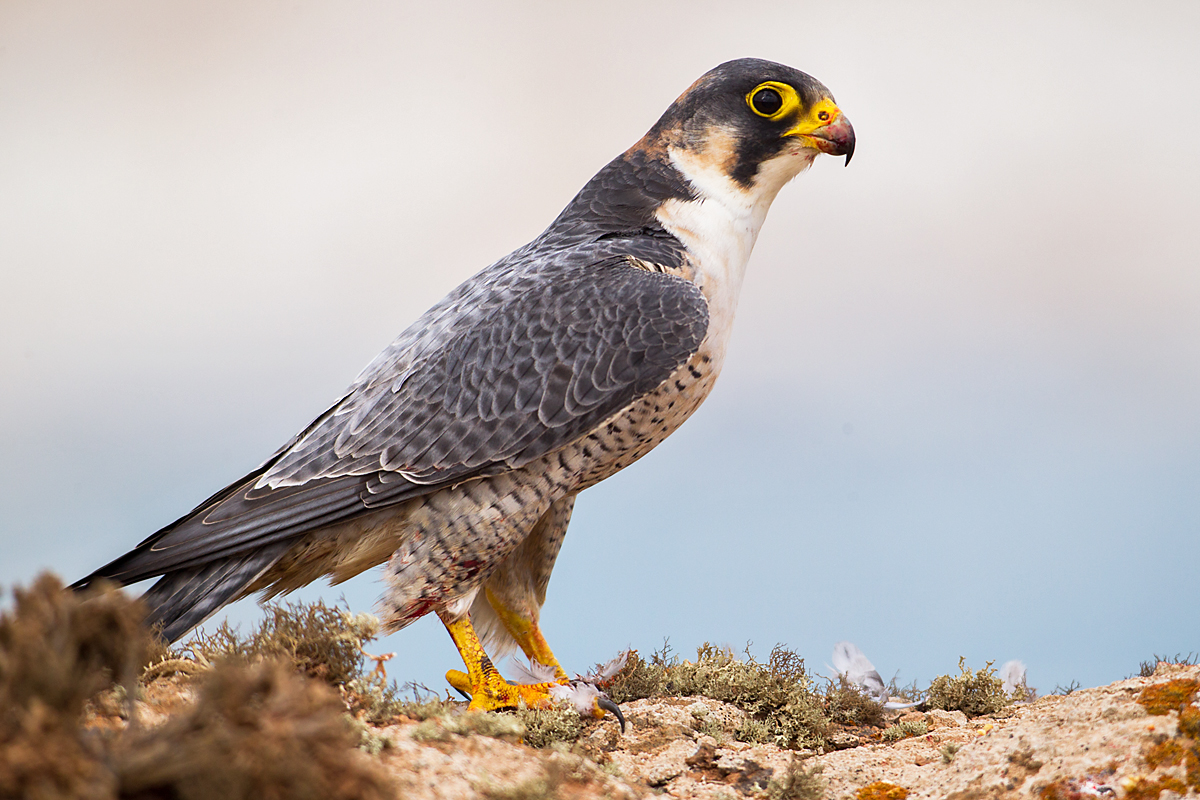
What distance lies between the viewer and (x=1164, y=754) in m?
3.14

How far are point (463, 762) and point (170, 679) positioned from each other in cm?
150

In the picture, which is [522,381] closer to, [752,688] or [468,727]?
[468,727]

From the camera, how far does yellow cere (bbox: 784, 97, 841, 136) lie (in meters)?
4.57

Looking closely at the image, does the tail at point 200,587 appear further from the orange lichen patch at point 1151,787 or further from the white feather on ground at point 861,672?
the orange lichen patch at point 1151,787

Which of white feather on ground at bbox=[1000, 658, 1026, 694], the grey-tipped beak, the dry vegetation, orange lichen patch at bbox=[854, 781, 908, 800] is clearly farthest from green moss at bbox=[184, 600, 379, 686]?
white feather on ground at bbox=[1000, 658, 1026, 694]

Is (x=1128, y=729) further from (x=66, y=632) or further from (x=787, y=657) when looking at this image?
(x=66, y=632)

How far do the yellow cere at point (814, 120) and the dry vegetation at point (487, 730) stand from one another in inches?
104

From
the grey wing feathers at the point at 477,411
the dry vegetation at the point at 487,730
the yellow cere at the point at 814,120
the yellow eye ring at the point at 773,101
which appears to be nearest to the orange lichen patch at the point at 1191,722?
the dry vegetation at the point at 487,730

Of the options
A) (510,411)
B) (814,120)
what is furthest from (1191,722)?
(814,120)

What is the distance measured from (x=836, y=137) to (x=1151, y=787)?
9.93 ft

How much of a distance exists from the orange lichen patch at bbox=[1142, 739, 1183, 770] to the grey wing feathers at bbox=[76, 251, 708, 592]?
2.22m

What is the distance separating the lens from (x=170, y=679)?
3678 mm

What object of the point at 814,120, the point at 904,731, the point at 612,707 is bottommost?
the point at 904,731

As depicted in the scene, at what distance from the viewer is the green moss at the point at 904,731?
4.48 m
